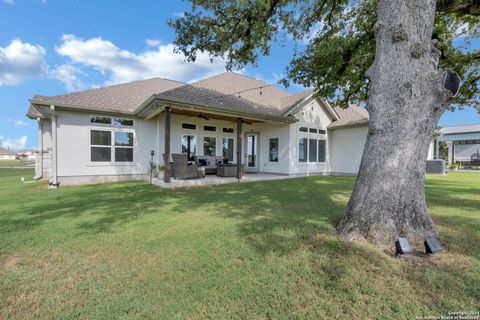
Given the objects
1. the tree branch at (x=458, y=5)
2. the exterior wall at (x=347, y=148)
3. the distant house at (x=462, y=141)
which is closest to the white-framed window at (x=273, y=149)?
the exterior wall at (x=347, y=148)

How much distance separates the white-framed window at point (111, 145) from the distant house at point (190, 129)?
0.04 meters

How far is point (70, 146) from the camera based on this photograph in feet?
32.9

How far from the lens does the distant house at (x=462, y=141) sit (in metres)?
26.5

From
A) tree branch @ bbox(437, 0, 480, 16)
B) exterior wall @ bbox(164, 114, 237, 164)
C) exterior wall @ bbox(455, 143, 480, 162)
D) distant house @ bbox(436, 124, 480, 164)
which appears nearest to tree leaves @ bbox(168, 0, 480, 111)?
tree branch @ bbox(437, 0, 480, 16)

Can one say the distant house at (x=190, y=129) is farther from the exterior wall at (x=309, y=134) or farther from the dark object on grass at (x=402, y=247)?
the dark object on grass at (x=402, y=247)

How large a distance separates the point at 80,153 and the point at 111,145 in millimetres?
1252

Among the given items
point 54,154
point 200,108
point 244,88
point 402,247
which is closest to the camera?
point 402,247

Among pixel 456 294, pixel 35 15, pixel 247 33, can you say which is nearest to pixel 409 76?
pixel 456 294

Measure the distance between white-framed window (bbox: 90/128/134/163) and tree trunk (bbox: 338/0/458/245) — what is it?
10397 mm

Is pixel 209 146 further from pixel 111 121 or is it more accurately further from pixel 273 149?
pixel 111 121

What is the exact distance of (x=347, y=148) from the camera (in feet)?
47.3

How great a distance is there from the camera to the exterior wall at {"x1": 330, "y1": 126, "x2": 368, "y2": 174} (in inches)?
546

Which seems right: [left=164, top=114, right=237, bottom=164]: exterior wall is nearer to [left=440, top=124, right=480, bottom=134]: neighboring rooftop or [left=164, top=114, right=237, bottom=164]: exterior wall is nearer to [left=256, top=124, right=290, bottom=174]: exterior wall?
[left=256, top=124, right=290, bottom=174]: exterior wall

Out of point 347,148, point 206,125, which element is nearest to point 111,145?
point 206,125
